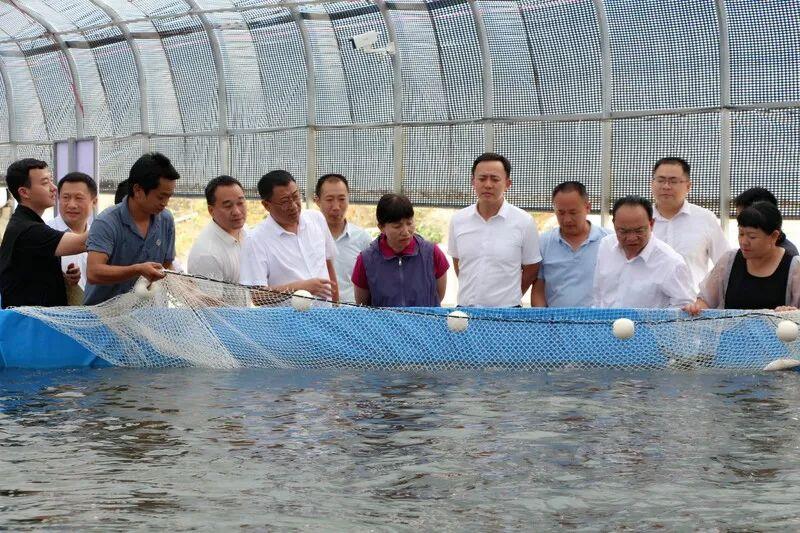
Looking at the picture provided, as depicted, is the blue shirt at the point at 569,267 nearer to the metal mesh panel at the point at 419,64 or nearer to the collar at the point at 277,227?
the collar at the point at 277,227

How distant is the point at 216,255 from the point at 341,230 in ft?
4.63

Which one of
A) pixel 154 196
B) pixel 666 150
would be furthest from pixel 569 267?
pixel 666 150

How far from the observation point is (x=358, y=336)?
927 centimetres

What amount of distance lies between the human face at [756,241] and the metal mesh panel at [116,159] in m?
Answer: 10.7

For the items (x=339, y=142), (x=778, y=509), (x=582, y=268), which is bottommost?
(x=778, y=509)

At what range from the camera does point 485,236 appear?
9.89 metres

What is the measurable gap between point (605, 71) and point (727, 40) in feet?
Result: 4.16

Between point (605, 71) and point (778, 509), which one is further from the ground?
point (605, 71)

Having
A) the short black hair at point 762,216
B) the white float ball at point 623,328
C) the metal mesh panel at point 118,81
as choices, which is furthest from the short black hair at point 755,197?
the metal mesh panel at point 118,81

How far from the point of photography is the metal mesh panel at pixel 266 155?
51.8 ft

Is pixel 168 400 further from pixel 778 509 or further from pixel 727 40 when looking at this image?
pixel 727 40

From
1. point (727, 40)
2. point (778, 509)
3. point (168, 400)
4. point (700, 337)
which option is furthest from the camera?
point (727, 40)

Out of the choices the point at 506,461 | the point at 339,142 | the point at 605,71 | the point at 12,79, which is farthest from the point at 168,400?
the point at 12,79

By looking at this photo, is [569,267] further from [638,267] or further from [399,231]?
[399,231]
